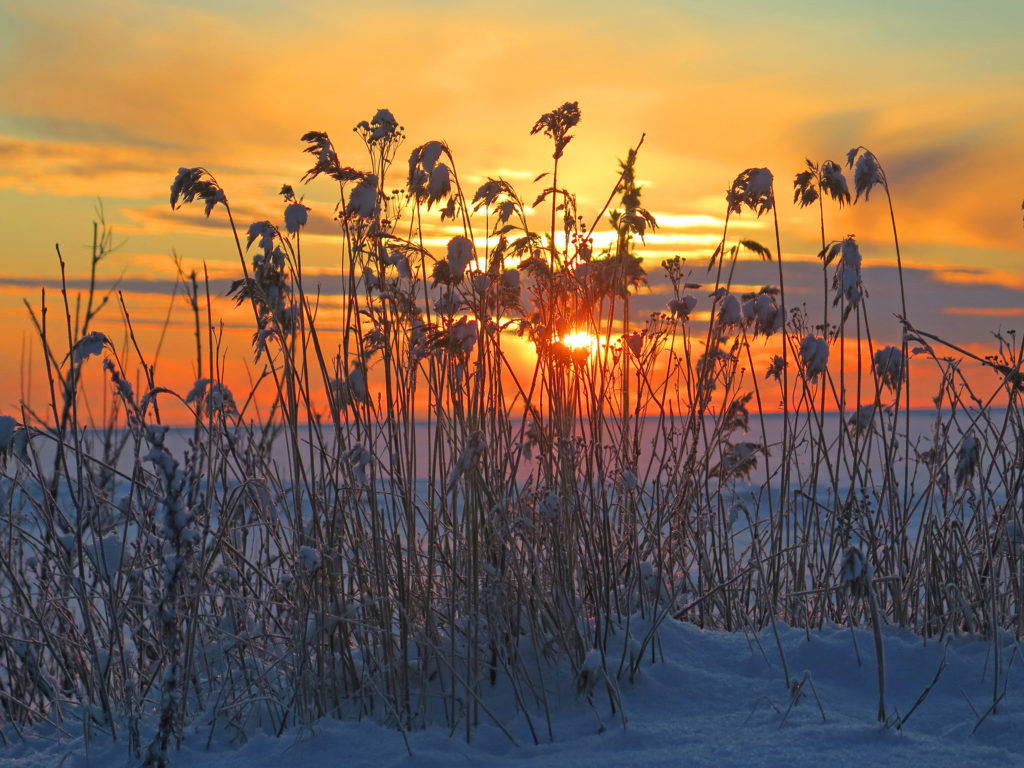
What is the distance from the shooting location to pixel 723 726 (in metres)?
2.57

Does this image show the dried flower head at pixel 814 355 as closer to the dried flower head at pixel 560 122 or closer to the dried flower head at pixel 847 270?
the dried flower head at pixel 847 270

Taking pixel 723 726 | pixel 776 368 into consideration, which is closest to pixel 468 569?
pixel 723 726

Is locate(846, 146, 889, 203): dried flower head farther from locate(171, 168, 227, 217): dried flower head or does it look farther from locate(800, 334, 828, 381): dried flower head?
locate(171, 168, 227, 217): dried flower head

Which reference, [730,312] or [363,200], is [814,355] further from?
[363,200]

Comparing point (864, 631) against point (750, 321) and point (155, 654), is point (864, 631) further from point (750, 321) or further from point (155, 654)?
point (155, 654)

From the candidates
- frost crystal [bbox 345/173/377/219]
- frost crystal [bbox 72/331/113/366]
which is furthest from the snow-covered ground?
frost crystal [bbox 345/173/377/219]

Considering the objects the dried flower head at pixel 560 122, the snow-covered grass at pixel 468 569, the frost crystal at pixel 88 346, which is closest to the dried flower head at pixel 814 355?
the snow-covered grass at pixel 468 569

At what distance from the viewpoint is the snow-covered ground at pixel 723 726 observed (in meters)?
2.38

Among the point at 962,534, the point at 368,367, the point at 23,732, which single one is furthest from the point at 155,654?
the point at 962,534

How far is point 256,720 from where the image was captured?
Answer: 2920mm

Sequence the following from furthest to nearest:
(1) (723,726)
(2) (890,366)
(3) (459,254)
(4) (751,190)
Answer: (2) (890,366) → (4) (751,190) → (1) (723,726) → (3) (459,254)

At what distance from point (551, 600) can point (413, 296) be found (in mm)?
1033

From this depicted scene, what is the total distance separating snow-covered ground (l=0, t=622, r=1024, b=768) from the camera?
2.38 m

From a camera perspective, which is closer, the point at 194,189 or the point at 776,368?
the point at 194,189
